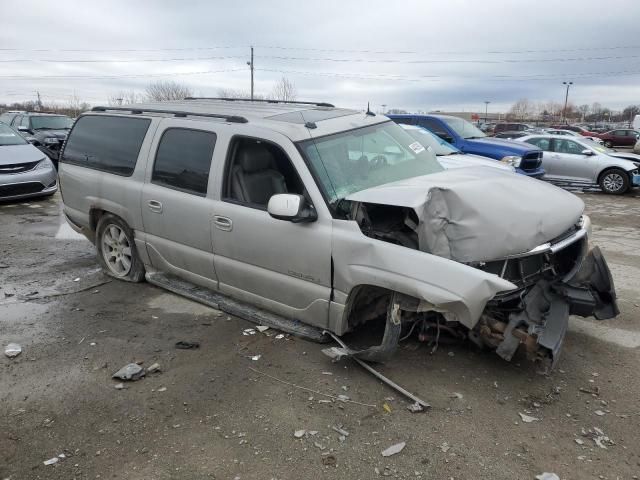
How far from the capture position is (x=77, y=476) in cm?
260

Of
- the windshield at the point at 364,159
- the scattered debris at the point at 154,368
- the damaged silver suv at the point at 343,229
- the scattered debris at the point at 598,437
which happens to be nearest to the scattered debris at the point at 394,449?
the damaged silver suv at the point at 343,229

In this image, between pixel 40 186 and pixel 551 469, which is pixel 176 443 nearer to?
pixel 551 469

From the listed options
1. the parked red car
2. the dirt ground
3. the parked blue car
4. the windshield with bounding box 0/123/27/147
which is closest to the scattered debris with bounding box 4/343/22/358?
the dirt ground

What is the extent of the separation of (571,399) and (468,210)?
1.43 metres

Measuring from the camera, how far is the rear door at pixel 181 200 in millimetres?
4273

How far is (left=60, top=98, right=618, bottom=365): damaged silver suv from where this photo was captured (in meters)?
3.20

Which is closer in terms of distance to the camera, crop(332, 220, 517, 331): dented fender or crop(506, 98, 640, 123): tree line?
crop(332, 220, 517, 331): dented fender

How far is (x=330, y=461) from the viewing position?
2.70 m

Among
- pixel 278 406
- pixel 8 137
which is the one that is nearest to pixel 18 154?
pixel 8 137

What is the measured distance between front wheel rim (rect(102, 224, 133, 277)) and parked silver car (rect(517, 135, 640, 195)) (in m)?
11.7

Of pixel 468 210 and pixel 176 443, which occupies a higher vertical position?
pixel 468 210

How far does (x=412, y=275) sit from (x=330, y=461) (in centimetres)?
120

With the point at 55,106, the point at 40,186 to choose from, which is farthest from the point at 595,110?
the point at 40,186

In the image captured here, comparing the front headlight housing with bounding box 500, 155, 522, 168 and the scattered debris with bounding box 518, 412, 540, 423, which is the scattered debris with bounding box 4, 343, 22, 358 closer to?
the scattered debris with bounding box 518, 412, 540, 423
